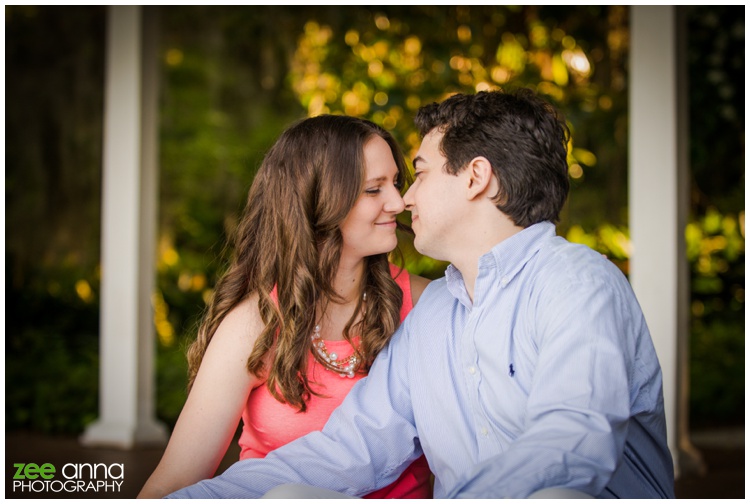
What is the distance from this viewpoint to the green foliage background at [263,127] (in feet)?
18.1

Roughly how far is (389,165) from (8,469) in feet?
10.6

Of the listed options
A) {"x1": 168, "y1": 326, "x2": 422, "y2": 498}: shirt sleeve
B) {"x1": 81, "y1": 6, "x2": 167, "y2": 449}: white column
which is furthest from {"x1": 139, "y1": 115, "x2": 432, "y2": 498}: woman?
{"x1": 81, "y1": 6, "x2": 167, "y2": 449}: white column

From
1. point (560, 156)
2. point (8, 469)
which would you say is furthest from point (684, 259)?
point (8, 469)

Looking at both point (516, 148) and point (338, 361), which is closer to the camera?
point (516, 148)

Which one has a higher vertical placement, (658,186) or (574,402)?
(658,186)

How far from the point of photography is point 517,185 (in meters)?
1.92

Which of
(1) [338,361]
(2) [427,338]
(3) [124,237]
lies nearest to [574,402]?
(2) [427,338]

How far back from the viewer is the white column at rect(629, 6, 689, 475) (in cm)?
373

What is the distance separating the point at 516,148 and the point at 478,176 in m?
0.11

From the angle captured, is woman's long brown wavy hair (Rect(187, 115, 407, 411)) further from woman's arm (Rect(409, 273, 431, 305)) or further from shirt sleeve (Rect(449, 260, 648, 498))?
shirt sleeve (Rect(449, 260, 648, 498))

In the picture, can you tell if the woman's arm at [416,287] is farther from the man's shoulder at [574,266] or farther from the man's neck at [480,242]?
the man's shoulder at [574,266]

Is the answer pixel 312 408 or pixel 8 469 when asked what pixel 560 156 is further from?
pixel 8 469

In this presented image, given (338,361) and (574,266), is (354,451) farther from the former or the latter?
(574,266)

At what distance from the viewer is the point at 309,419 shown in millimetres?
2199
